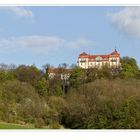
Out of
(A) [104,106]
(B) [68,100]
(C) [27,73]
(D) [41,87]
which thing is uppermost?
(C) [27,73]

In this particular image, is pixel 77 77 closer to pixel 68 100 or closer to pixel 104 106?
pixel 68 100

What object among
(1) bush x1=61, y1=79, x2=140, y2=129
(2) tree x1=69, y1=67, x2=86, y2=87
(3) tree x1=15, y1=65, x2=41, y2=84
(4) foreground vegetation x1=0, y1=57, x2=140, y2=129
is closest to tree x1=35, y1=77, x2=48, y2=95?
(4) foreground vegetation x1=0, y1=57, x2=140, y2=129

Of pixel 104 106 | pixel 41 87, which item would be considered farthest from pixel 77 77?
pixel 104 106

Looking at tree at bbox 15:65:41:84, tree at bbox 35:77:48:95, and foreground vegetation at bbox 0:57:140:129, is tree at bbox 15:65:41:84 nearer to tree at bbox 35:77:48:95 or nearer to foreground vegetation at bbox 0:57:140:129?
foreground vegetation at bbox 0:57:140:129

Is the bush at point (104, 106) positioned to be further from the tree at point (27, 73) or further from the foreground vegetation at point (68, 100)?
the tree at point (27, 73)

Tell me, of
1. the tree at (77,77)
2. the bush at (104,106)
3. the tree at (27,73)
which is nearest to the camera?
the bush at (104,106)

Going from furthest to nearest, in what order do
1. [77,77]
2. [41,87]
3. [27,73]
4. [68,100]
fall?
[77,77], [41,87], [27,73], [68,100]

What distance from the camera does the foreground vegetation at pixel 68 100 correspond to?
637cm

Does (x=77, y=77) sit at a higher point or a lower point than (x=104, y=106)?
higher

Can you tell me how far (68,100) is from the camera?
7.71m

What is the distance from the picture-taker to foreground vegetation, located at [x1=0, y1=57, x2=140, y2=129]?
6371 mm

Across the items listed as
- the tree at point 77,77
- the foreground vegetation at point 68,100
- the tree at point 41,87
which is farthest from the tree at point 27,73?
the tree at point 77,77
